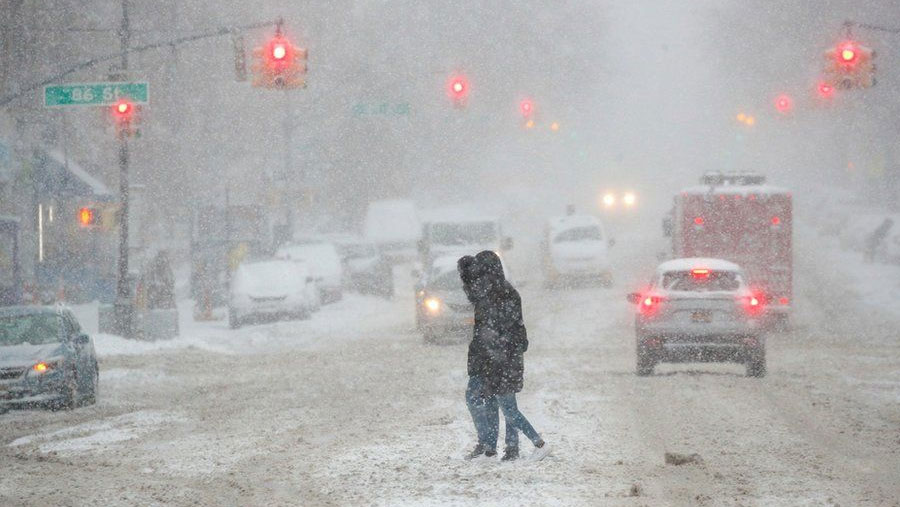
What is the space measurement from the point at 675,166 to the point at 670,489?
101325mm

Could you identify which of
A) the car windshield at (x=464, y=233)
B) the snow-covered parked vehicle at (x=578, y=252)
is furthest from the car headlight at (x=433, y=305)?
the snow-covered parked vehicle at (x=578, y=252)

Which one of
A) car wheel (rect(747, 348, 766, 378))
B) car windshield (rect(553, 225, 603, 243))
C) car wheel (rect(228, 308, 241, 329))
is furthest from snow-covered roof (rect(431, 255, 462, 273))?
car windshield (rect(553, 225, 603, 243))

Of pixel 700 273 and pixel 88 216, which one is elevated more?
pixel 88 216

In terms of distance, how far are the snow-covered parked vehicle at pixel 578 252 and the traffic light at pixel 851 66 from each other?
12.0m

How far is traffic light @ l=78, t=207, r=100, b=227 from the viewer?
30253 mm

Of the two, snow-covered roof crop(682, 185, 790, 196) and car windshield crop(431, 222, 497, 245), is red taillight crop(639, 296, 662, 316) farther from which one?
car windshield crop(431, 222, 497, 245)

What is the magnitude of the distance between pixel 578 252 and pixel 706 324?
68.5 feet

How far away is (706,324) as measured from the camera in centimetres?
1881

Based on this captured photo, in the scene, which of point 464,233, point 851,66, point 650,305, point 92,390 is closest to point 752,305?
point 650,305

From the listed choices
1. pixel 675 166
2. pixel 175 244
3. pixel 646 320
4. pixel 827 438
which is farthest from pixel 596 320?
pixel 675 166

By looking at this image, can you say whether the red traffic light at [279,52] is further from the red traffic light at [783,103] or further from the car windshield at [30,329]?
the red traffic light at [783,103]

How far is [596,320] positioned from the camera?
103 ft

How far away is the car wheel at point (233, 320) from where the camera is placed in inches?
1326

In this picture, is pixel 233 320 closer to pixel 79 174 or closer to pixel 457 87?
pixel 457 87
